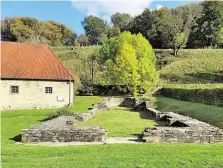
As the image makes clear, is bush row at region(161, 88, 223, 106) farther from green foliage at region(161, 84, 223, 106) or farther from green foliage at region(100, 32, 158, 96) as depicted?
green foliage at region(100, 32, 158, 96)

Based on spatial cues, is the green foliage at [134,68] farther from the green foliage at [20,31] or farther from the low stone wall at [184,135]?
the green foliage at [20,31]

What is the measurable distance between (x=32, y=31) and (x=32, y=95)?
70.0 m

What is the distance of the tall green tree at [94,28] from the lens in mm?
111812

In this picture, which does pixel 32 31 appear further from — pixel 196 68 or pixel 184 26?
pixel 196 68

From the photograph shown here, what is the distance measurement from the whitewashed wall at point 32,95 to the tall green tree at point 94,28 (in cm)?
8055

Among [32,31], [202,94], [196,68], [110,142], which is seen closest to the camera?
[110,142]

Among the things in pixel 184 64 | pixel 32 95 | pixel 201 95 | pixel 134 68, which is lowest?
pixel 32 95

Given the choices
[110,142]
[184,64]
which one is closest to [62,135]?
[110,142]

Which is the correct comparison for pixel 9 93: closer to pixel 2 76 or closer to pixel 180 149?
pixel 2 76

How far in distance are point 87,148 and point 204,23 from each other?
7286 cm

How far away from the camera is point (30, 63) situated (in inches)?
1257

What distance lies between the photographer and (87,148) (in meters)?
9.98

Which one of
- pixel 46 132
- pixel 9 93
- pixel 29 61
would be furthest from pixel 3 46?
pixel 46 132

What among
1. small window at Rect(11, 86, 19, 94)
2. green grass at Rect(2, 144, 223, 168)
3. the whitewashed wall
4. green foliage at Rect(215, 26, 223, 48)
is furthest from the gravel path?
green foliage at Rect(215, 26, 223, 48)
